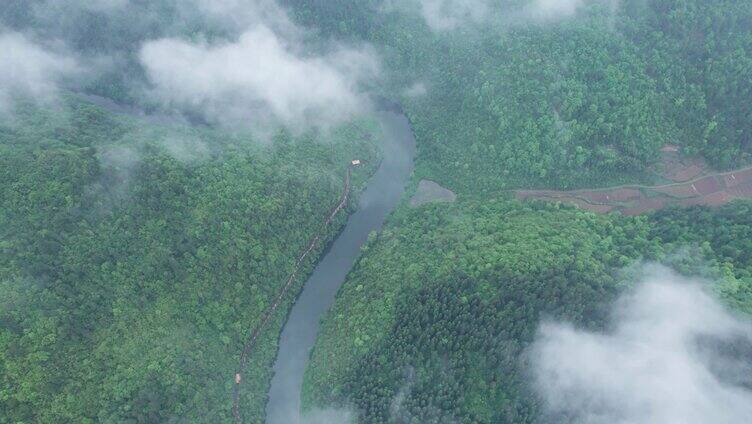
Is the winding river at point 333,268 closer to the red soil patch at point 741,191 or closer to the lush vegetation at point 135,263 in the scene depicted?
the lush vegetation at point 135,263

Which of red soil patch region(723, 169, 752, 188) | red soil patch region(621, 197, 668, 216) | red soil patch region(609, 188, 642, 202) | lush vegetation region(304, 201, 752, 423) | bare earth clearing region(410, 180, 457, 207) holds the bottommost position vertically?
red soil patch region(723, 169, 752, 188)

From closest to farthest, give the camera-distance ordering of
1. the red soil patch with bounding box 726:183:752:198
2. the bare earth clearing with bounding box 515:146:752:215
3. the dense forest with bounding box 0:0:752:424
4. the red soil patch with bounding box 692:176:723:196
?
the dense forest with bounding box 0:0:752:424 < the red soil patch with bounding box 726:183:752:198 < the bare earth clearing with bounding box 515:146:752:215 < the red soil patch with bounding box 692:176:723:196

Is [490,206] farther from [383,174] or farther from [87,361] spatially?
[87,361]

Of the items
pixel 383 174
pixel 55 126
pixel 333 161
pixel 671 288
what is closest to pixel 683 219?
pixel 671 288

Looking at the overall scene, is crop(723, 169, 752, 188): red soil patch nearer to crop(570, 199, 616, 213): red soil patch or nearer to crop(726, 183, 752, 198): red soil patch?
crop(726, 183, 752, 198): red soil patch

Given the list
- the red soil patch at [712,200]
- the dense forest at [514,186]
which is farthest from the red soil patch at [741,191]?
the dense forest at [514,186]

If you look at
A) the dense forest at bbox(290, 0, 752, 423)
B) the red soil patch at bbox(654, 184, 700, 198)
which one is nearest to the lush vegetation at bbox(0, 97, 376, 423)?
the dense forest at bbox(290, 0, 752, 423)
